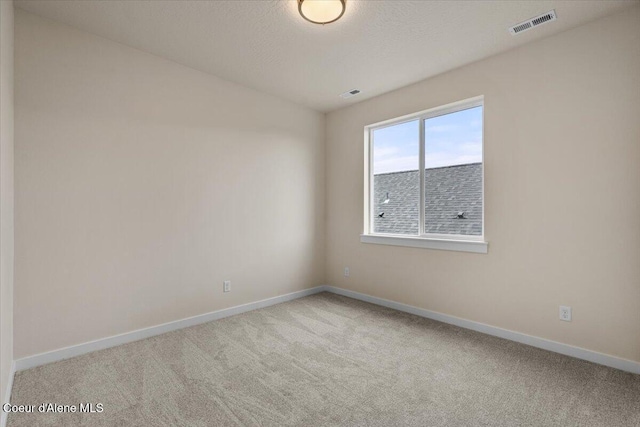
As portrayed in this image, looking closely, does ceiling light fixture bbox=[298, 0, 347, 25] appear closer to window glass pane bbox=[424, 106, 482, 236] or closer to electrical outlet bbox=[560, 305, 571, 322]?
window glass pane bbox=[424, 106, 482, 236]

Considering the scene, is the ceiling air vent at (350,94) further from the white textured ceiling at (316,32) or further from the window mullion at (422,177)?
the window mullion at (422,177)

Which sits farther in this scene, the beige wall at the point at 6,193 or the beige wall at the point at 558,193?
the beige wall at the point at 558,193

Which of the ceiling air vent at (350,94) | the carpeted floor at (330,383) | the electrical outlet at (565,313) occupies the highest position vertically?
the ceiling air vent at (350,94)

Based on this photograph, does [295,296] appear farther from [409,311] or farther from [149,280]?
[149,280]

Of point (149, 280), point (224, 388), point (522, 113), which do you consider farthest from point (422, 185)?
point (149, 280)

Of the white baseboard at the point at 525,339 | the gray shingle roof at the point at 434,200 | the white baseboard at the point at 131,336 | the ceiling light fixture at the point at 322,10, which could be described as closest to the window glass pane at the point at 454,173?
the gray shingle roof at the point at 434,200

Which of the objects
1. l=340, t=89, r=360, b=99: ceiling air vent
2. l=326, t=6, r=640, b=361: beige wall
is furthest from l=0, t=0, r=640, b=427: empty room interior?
l=340, t=89, r=360, b=99: ceiling air vent

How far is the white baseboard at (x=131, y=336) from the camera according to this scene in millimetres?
2361

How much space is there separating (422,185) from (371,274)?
1.32m

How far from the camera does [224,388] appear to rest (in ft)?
6.89

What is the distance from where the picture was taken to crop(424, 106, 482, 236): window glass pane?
3.22 metres

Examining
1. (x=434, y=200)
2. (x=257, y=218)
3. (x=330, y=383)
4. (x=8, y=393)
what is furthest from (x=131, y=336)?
(x=434, y=200)

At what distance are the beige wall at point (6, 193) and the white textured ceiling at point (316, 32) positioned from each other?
556 millimetres

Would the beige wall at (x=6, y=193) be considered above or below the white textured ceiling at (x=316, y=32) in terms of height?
below
